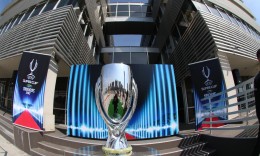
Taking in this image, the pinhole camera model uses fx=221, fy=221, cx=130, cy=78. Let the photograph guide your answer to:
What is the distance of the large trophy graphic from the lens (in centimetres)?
239

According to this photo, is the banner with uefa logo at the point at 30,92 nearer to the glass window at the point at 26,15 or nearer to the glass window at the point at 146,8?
the glass window at the point at 26,15

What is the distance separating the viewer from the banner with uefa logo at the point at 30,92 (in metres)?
7.32

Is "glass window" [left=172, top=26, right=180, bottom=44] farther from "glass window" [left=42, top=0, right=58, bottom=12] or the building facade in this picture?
"glass window" [left=42, top=0, right=58, bottom=12]

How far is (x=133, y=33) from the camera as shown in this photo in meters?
20.2

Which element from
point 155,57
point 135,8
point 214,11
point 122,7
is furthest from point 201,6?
point 122,7

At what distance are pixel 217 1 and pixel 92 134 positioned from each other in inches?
430

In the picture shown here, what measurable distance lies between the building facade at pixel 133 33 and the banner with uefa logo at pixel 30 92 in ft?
3.62

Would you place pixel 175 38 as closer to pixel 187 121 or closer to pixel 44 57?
pixel 187 121

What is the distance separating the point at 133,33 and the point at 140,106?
13.3 m

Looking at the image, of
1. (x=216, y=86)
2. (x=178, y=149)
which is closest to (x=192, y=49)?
(x=216, y=86)

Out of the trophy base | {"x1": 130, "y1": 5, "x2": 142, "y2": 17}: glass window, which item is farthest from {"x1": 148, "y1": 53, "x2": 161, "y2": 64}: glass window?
the trophy base

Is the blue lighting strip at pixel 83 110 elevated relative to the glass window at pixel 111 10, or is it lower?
lower

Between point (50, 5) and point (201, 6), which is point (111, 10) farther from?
point (201, 6)

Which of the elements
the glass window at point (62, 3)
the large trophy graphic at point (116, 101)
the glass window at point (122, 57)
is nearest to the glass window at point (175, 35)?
the glass window at point (122, 57)
